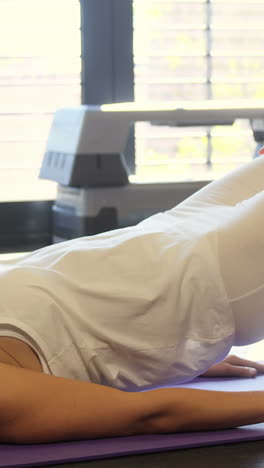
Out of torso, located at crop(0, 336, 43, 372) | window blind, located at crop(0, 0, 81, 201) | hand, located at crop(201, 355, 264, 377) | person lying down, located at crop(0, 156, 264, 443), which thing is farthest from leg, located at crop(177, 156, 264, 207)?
window blind, located at crop(0, 0, 81, 201)

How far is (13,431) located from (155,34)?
103 inches

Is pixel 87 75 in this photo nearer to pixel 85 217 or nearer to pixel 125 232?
pixel 85 217

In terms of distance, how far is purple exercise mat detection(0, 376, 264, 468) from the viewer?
1.22m

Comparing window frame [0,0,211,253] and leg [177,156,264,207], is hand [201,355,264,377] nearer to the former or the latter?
leg [177,156,264,207]

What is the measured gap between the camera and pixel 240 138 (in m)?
3.75

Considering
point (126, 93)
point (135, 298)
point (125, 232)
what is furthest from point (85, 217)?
point (135, 298)

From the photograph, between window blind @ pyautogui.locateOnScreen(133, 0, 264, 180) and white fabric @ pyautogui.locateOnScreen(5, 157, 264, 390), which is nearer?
white fabric @ pyautogui.locateOnScreen(5, 157, 264, 390)

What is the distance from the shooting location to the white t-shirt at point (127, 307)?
1244 millimetres

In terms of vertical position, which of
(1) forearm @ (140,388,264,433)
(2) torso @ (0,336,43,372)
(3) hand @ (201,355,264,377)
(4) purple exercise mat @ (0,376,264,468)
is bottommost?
(3) hand @ (201,355,264,377)

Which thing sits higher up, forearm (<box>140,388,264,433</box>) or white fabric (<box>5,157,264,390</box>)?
white fabric (<box>5,157,264,390</box>)

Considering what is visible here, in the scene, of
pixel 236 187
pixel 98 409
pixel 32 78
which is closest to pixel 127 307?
pixel 98 409

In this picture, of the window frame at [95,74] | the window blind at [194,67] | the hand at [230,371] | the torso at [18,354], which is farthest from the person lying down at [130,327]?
the window blind at [194,67]

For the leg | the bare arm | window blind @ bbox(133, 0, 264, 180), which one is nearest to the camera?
the bare arm

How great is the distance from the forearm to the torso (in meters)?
0.20
